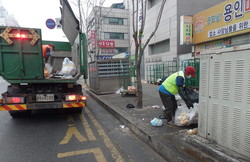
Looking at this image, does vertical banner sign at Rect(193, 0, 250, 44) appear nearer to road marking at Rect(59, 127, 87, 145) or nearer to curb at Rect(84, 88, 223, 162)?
curb at Rect(84, 88, 223, 162)

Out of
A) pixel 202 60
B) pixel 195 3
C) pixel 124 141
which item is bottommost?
pixel 124 141

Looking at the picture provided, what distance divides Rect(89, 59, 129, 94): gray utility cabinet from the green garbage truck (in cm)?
375

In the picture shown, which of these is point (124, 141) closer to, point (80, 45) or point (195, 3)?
point (80, 45)

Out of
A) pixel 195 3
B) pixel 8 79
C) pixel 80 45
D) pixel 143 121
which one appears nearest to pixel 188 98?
pixel 143 121

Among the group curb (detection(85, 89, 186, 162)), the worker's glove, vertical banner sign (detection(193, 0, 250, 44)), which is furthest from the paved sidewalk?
vertical banner sign (detection(193, 0, 250, 44))

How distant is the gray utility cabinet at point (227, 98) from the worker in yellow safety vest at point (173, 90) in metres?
0.93

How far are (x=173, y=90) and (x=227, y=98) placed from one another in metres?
1.62

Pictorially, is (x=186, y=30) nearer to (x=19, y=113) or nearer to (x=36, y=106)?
(x=36, y=106)

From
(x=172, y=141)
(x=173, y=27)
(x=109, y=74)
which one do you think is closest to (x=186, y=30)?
(x=173, y=27)

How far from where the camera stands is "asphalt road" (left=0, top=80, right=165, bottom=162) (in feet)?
9.11

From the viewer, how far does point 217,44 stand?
993cm

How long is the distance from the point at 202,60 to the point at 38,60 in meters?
3.81

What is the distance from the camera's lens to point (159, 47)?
15703 millimetres

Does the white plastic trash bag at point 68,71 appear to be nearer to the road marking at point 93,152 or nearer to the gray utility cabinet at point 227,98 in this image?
the road marking at point 93,152
